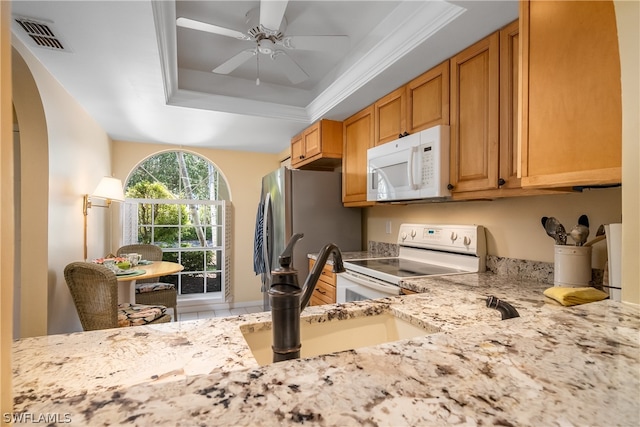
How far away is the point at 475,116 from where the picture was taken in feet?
Result: 5.67

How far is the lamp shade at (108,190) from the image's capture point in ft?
9.35

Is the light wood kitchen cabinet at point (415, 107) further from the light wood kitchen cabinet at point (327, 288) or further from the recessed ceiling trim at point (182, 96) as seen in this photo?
the light wood kitchen cabinet at point (327, 288)

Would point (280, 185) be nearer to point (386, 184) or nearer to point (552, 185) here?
point (386, 184)

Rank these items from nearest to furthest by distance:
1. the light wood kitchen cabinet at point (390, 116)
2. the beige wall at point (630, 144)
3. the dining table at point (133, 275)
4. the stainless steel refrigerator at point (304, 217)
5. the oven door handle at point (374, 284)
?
the beige wall at point (630, 144) → the oven door handle at point (374, 284) → the light wood kitchen cabinet at point (390, 116) → the dining table at point (133, 275) → the stainless steel refrigerator at point (304, 217)

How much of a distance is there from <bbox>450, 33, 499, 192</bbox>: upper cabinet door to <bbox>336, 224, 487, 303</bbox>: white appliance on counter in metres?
0.40

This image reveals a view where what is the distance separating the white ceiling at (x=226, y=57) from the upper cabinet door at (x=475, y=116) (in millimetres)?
103

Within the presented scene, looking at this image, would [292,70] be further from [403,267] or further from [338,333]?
[338,333]

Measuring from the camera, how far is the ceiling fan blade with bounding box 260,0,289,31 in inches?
60.7

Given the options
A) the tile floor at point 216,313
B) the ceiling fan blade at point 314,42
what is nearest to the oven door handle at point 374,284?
the ceiling fan blade at point 314,42

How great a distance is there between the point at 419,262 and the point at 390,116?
3.70 feet

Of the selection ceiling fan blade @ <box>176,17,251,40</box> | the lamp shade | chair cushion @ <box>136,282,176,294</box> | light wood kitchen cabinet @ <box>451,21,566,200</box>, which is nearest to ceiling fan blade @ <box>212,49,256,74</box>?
ceiling fan blade @ <box>176,17,251,40</box>

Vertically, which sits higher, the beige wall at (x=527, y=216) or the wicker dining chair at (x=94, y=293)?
the beige wall at (x=527, y=216)

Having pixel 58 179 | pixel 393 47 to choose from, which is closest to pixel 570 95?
pixel 393 47

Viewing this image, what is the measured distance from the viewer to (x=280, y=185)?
305cm
